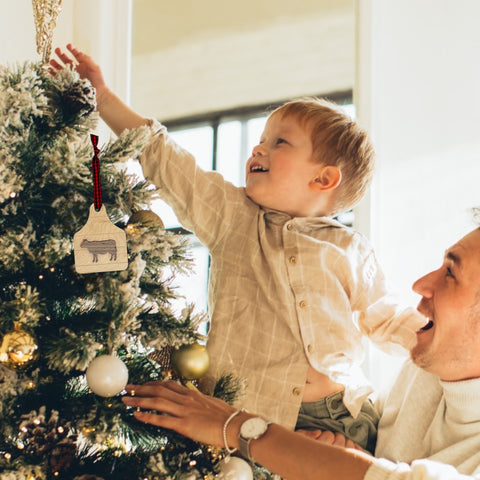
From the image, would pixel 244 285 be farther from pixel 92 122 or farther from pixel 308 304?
pixel 92 122

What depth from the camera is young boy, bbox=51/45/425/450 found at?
134 centimetres

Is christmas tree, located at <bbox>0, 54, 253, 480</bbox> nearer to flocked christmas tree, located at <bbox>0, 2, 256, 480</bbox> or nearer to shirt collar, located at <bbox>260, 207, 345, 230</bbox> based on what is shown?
flocked christmas tree, located at <bbox>0, 2, 256, 480</bbox>

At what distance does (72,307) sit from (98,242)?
120 mm

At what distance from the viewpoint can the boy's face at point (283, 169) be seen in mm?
1408

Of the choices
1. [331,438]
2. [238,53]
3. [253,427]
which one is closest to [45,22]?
[253,427]

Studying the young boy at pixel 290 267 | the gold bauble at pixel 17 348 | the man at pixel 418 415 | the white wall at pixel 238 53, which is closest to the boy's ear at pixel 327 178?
the young boy at pixel 290 267

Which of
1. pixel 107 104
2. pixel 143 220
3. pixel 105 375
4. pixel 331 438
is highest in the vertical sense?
pixel 107 104

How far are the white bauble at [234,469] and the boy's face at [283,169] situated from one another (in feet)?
1.85

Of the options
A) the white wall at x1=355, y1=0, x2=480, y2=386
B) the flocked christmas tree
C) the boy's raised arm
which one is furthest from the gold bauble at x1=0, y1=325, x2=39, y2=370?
the white wall at x1=355, y1=0, x2=480, y2=386

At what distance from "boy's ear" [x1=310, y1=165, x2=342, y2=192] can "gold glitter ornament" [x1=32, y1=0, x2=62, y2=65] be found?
0.60m

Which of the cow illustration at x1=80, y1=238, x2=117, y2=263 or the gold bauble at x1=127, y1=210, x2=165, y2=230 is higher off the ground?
the gold bauble at x1=127, y1=210, x2=165, y2=230

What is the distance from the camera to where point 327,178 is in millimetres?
1454

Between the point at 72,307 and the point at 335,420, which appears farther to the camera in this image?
the point at 335,420

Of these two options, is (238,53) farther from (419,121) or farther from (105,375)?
(105,375)
